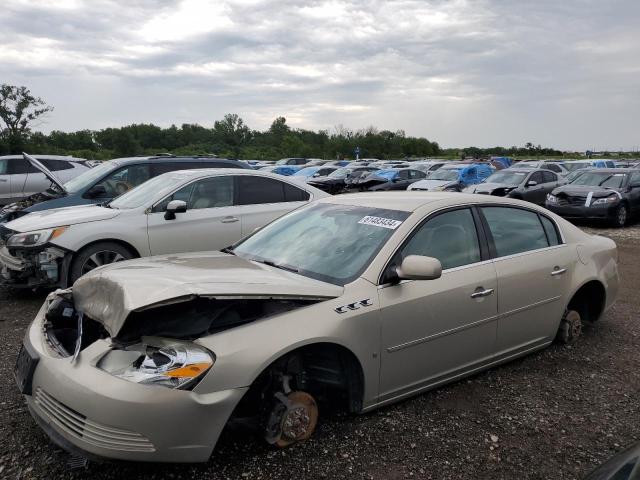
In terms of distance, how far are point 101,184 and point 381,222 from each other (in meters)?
5.74

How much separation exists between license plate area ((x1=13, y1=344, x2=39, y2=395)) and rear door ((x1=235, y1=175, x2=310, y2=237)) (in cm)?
395

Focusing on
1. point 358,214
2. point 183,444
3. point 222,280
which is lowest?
point 183,444

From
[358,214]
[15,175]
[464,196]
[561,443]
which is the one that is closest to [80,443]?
[358,214]

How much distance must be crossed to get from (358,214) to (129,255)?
137 inches

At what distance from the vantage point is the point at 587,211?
1302 centimetres

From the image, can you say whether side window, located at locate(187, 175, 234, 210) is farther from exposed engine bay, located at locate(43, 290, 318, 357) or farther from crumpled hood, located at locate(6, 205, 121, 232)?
exposed engine bay, located at locate(43, 290, 318, 357)

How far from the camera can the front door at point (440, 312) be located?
327 cm

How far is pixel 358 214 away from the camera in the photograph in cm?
386

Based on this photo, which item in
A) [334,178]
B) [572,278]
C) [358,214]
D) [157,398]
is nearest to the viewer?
[157,398]

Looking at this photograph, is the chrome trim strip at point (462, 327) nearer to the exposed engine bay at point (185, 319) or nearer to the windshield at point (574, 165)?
the exposed engine bay at point (185, 319)

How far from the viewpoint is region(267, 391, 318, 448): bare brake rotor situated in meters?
2.89

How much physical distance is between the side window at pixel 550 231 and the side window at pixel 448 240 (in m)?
0.92

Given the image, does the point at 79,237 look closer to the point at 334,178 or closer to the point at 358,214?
the point at 358,214

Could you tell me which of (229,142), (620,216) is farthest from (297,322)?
(229,142)
